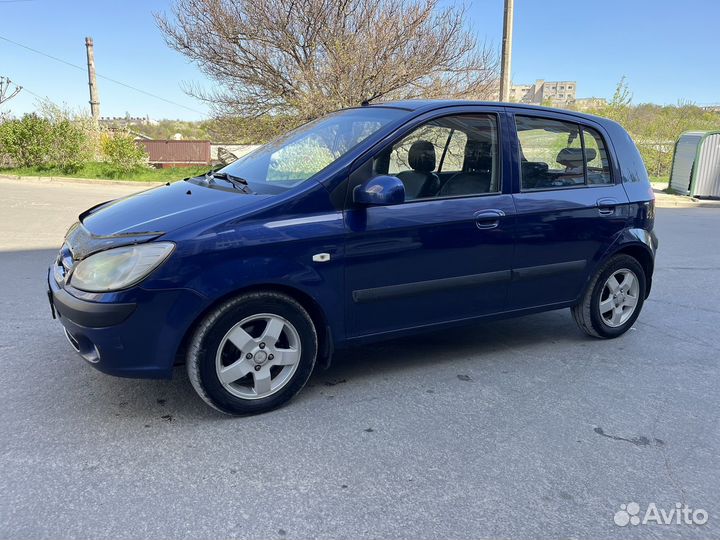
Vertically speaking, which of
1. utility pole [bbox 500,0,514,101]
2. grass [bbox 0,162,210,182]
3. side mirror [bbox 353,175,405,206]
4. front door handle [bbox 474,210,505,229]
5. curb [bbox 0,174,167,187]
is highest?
utility pole [bbox 500,0,514,101]

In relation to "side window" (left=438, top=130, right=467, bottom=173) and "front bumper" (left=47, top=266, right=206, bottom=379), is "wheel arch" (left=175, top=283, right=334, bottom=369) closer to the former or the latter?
"front bumper" (left=47, top=266, right=206, bottom=379)

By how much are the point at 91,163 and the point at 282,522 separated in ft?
68.7

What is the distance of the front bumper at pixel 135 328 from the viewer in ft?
9.16

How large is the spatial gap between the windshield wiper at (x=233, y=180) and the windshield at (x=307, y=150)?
39mm

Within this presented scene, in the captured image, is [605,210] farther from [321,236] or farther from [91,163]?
[91,163]

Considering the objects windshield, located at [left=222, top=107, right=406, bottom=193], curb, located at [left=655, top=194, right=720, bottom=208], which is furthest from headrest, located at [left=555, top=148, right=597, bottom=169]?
curb, located at [left=655, top=194, right=720, bottom=208]

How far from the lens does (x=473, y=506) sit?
7.95ft

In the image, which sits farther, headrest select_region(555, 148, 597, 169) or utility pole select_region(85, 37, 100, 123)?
utility pole select_region(85, 37, 100, 123)

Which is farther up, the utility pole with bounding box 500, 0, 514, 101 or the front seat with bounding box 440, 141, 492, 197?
the utility pole with bounding box 500, 0, 514, 101

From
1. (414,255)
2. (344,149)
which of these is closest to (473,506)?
(414,255)

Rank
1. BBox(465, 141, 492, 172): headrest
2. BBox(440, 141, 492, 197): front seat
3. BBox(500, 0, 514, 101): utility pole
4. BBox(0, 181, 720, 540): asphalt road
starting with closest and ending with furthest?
BBox(0, 181, 720, 540): asphalt road < BBox(440, 141, 492, 197): front seat < BBox(465, 141, 492, 172): headrest < BBox(500, 0, 514, 101): utility pole

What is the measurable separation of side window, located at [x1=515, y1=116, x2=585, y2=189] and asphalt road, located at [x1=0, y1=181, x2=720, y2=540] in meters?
1.25

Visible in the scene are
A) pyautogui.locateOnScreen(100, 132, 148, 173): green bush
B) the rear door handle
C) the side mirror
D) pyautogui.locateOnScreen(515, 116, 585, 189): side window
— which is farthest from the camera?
pyautogui.locateOnScreen(100, 132, 148, 173): green bush

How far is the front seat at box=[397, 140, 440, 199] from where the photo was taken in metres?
3.59
